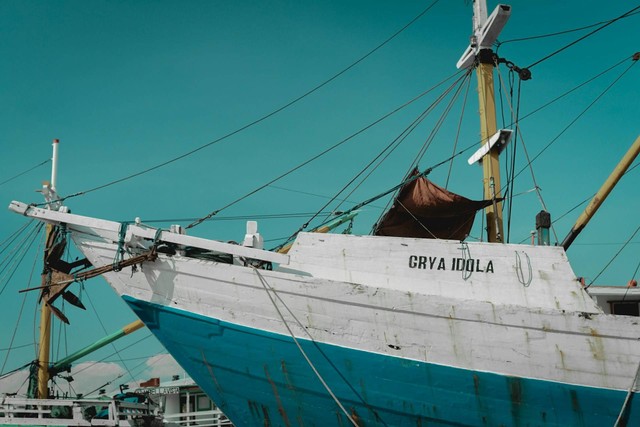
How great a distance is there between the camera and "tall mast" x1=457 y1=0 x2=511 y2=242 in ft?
48.0

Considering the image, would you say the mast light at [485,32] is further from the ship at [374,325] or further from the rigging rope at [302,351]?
the rigging rope at [302,351]

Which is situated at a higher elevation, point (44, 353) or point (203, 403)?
point (44, 353)

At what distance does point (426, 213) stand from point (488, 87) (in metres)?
4.84

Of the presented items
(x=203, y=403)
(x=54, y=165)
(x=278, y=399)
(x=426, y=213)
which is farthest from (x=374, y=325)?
(x=203, y=403)

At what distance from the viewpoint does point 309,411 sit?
11367 millimetres

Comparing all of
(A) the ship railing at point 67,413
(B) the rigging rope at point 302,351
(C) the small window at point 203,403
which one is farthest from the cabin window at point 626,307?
(C) the small window at point 203,403

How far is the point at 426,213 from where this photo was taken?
44.8 feet

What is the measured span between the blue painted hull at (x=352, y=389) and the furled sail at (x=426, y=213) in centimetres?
366

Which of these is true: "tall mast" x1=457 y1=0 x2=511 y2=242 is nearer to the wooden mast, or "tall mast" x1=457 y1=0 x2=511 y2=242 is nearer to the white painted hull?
the wooden mast

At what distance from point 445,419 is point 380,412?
112cm

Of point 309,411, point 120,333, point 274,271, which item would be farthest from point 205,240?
point 120,333

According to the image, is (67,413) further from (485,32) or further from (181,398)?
(485,32)

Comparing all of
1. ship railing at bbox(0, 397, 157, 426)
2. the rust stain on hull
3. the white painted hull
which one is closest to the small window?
ship railing at bbox(0, 397, 157, 426)

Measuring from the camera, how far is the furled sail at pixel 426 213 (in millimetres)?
13586
